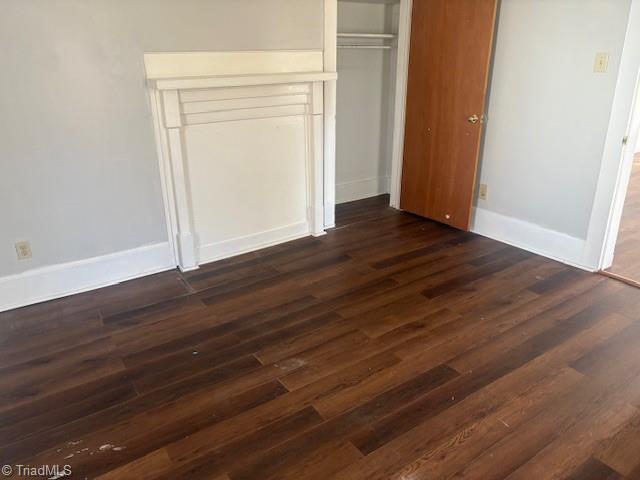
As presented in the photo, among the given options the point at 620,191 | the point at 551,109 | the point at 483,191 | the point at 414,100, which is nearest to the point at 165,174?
the point at 414,100

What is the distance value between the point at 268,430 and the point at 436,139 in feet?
9.49

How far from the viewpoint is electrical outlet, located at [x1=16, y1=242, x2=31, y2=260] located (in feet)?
9.32

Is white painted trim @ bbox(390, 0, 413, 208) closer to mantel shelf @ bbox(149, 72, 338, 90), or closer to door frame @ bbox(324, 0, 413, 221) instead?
door frame @ bbox(324, 0, 413, 221)

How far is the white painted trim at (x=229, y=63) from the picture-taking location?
2.95m

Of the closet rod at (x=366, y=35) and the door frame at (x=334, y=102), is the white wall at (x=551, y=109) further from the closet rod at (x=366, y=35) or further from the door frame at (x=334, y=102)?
the closet rod at (x=366, y=35)

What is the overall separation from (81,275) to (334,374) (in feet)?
5.97

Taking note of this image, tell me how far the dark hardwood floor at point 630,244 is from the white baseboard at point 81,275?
3.10 m

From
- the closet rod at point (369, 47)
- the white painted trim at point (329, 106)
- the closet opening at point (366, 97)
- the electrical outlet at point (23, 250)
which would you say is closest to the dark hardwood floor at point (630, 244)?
the closet opening at point (366, 97)

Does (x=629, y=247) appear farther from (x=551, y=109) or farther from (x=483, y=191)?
(x=551, y=109)

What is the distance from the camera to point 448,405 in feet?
6.85

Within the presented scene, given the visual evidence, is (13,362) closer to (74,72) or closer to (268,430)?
(268,430)

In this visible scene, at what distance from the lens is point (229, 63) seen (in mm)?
3178

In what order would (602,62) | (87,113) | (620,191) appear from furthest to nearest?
(620,191)
(602,62)
(87,113)

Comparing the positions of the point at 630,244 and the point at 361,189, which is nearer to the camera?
the point at 630,244
